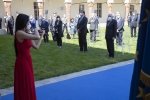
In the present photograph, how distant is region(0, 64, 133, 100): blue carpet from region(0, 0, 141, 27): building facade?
55.6ft

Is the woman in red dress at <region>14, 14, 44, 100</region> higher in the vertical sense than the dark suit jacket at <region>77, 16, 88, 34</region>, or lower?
lower

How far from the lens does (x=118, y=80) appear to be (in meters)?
5.91

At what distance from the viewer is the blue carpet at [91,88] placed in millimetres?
4754

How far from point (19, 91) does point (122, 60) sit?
19.1ft

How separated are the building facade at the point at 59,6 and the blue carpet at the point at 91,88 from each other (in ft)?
55.6

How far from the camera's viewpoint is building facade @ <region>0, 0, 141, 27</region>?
23.4 meters

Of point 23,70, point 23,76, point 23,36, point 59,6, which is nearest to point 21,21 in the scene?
point 23,36

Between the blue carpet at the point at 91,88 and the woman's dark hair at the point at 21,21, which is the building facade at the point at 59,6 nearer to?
the blue carpet at the point at 91,88

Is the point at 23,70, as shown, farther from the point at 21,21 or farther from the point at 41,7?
the point at 41,7

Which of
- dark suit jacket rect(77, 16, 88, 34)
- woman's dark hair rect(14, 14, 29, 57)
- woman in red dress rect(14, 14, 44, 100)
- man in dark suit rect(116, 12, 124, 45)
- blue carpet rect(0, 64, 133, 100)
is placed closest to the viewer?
woman's dark hair rect(14, 14, 29, 57)

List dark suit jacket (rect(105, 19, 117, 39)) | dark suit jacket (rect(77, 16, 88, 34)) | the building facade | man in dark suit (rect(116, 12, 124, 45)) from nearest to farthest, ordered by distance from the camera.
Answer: dark suit jacket (rect(105, 19, 117, 39)), dark suit jacket (rect(77, 16, 88, 34)), man in dark suit (rect(116, 12, 124, 45)), the building facade

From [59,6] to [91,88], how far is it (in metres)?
22.7

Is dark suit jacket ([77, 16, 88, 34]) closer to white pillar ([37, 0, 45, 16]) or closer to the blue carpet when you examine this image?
the blue carpet

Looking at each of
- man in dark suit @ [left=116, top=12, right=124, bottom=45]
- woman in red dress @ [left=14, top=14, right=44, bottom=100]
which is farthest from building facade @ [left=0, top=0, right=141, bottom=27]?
woman in red dress @ [left=14, top=14, right=44, bottom=100]
